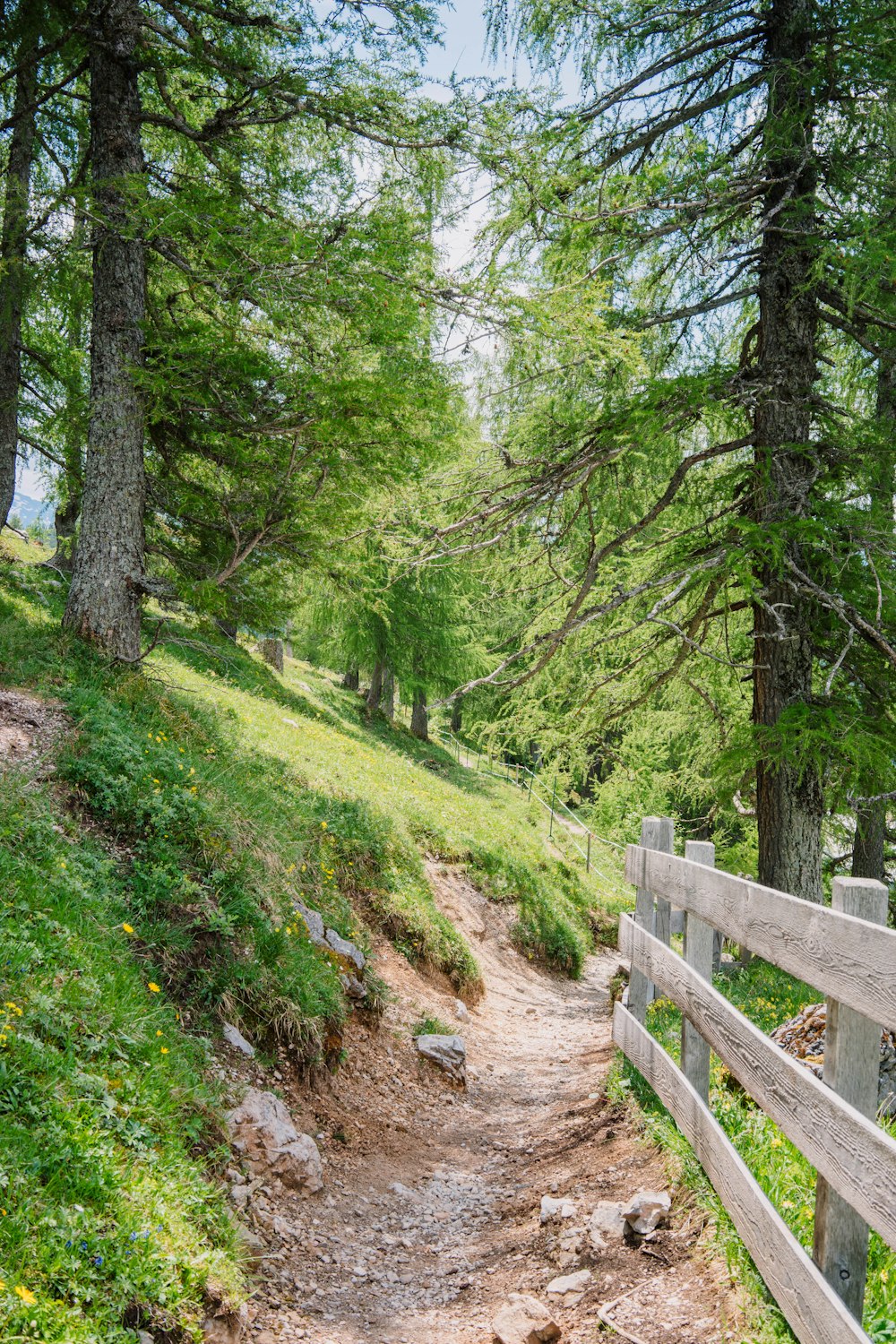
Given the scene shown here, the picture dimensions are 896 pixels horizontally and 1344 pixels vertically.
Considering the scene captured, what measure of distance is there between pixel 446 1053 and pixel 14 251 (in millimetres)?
8628

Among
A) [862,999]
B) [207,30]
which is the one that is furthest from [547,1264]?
[207,30]

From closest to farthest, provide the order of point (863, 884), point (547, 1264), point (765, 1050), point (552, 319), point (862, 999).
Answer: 1. point (862, 999)
2. point (863, 884)
3. point (765, 1050)
4. point (547, 1264)
5. point (552, 319)

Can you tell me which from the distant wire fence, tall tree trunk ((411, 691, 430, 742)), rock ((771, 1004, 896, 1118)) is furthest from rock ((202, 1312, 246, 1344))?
tall tree trunk ((411, 691, 430, 742))

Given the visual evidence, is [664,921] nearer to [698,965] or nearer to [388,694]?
[698,965]

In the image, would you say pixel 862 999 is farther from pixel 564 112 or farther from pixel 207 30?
pixel 207 30

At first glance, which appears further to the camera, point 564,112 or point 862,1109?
point 564,112

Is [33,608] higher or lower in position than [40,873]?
higher

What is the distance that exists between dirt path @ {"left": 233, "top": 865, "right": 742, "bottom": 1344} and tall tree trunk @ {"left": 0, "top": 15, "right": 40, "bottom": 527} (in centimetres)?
699

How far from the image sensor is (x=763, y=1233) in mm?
2883

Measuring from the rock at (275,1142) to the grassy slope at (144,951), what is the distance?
1.01 feet

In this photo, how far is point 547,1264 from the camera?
4.05m

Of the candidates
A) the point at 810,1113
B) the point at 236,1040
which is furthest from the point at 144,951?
the point at 810,1113

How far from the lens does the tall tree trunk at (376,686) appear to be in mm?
25644

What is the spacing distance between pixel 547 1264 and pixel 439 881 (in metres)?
8.00
